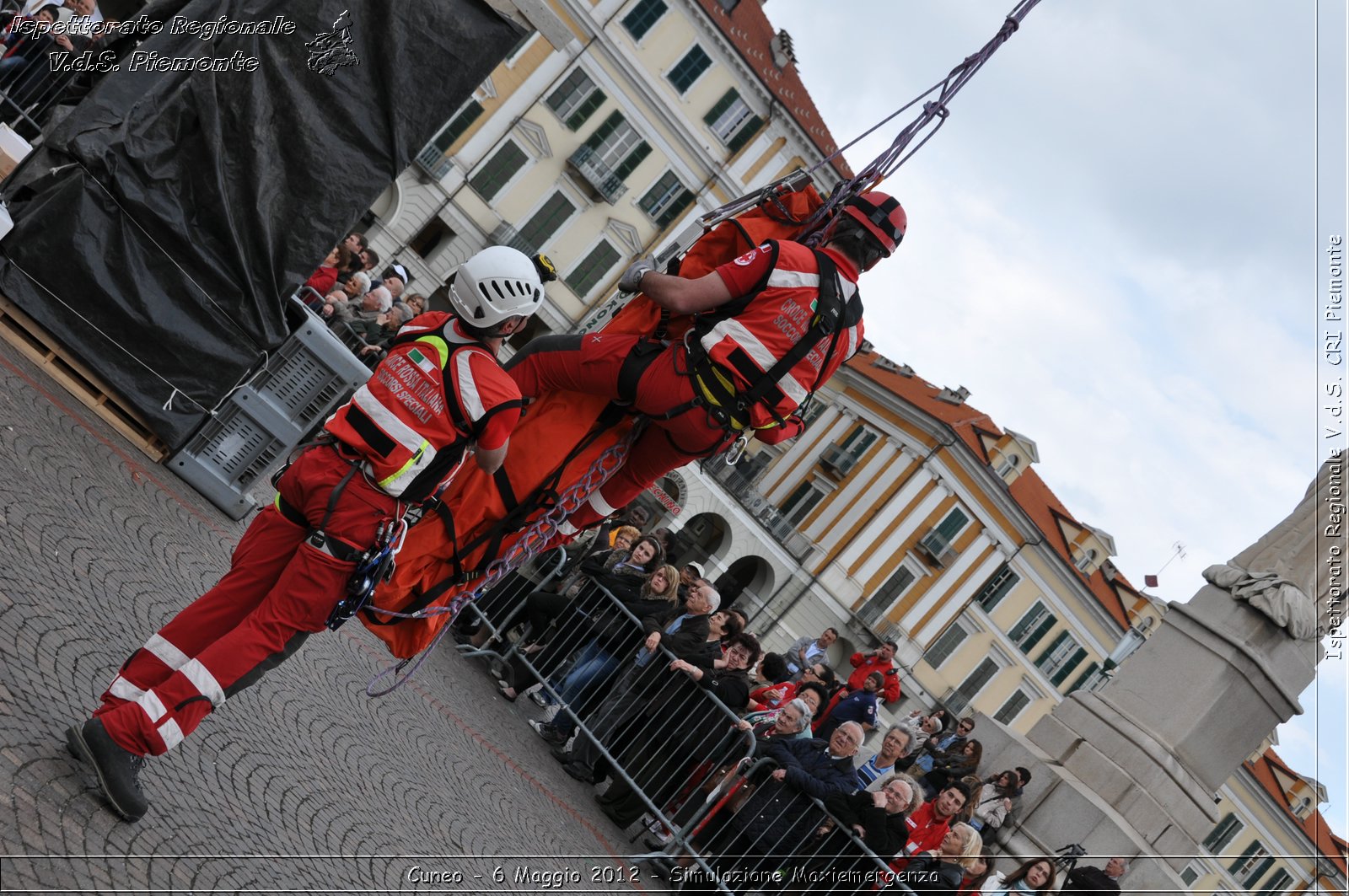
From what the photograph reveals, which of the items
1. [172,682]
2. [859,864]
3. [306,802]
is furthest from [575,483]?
[859,864]

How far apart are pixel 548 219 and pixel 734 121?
304 inches

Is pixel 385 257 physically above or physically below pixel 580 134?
below

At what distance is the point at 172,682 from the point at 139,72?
6.54 metres

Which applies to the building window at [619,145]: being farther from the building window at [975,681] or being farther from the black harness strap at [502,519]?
the black harness strap at [502,519]

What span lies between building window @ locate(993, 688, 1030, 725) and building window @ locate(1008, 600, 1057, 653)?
6.12ft

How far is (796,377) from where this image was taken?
291 inches

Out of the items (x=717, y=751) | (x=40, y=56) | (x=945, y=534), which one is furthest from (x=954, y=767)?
(x=945, y=534)

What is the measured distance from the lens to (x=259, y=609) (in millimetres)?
5551

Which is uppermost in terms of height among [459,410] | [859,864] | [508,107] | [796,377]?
[508,107]

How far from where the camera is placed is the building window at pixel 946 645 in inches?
2106

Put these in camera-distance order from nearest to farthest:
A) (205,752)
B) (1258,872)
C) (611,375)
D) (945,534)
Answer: (205,752) → (611,375) → (945,534) → (1258,872)

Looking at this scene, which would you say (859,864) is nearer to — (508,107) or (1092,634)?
(508,107)

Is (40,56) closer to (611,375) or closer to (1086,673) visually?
(611,375)

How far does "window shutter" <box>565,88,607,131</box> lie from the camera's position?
45.6 m
